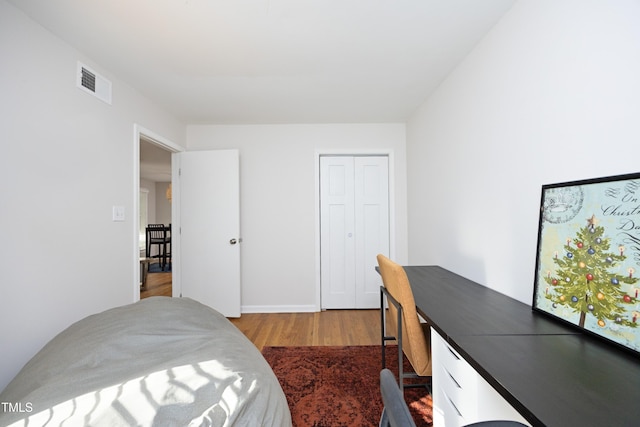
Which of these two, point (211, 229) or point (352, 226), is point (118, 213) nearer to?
point (211, 229)

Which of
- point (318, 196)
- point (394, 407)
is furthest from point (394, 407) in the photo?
point (318, 196)

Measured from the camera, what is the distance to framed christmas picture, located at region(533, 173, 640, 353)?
81 centimetres

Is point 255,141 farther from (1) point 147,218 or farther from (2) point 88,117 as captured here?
(1) point 147,218

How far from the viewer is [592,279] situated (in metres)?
0.92

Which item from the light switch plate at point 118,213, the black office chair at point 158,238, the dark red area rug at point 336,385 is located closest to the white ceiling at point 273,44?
the light switch plate at point 118,213

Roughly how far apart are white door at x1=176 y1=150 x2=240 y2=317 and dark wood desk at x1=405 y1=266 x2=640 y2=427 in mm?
2437

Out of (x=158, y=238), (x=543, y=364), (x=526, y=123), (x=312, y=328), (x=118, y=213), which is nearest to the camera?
(x=543, y=364)

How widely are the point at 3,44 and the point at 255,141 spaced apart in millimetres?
2120

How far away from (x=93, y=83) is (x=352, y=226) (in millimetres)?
2825

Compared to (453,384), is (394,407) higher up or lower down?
higher up

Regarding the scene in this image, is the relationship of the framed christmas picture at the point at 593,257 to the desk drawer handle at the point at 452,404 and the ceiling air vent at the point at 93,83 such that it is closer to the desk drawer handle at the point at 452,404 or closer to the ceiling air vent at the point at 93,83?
the desk drawer handle at the point at 452,404

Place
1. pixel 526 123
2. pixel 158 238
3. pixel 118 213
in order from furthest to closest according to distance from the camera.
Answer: pixel 158 238 → pixel 118 213 → pixel 526 123

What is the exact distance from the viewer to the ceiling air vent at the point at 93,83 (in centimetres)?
182

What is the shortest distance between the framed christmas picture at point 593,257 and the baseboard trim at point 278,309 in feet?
8.38
